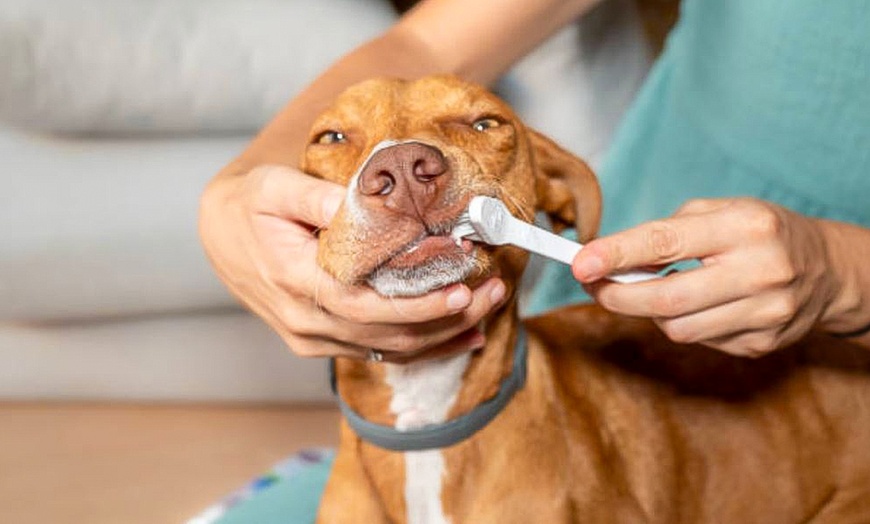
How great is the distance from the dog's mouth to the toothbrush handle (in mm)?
57

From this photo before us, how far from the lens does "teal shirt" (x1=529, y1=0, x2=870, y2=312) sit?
146cm

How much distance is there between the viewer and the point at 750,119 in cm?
156

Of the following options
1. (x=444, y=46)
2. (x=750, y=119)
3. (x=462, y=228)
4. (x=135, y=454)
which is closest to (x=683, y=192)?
(x=750, y=119)

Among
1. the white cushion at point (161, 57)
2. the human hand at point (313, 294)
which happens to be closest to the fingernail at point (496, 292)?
the human hand at point (313, 294)

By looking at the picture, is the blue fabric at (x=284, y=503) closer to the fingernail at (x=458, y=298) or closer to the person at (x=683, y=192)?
the person at (x=683, y=192)

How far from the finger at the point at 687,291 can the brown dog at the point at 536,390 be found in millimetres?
129

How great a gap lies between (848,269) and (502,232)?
0.37 meters

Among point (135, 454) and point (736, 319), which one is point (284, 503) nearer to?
point (135, 454)

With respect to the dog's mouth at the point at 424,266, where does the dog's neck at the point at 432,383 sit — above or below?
below

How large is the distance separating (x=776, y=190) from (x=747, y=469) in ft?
1.38

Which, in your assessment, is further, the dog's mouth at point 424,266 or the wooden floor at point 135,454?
the wooden floor at point 135,454

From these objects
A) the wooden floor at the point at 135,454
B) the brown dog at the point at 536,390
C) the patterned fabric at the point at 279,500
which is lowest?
the wooden floor at the point at 135,454

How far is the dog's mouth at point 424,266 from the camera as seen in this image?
0.97 m

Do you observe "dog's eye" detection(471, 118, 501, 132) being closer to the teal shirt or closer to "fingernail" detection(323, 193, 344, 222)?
"fingernail" detection(323, 193, 344, 222)
